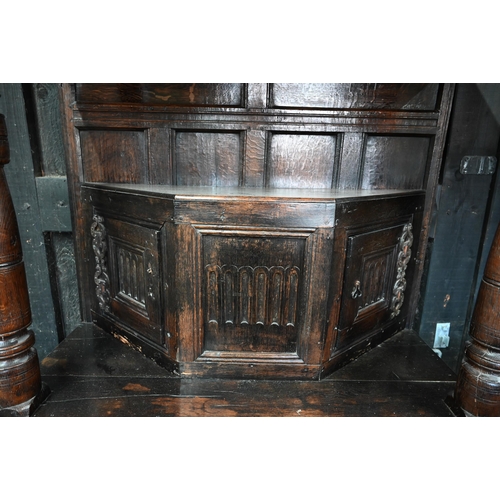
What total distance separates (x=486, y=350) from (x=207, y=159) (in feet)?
4.08

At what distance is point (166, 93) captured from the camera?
154 cm

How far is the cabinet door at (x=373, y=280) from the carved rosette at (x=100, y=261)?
99cm

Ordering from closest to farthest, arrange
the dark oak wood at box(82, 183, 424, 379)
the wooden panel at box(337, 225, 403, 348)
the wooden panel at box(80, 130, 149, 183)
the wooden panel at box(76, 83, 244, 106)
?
the dark oak wood at box(82, 183, 424, 379), the wooden panel at box(337, 225, 403, 348), the wooden panel at box(76, 83, 244, 106), the wooden panel at box(80, 130, 149, 183)

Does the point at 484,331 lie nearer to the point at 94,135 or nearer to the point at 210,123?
the point at 210,123

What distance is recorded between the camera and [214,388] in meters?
1.38

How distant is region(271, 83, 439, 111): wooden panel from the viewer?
1.53 m

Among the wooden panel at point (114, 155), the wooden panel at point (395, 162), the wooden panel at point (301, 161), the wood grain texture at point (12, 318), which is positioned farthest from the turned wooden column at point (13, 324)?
the wooden panel at point (395, 162)

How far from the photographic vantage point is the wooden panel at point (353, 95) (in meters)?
1.53

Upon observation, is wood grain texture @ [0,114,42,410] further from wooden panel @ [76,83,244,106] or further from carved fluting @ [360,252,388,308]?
carved fluting @ [360,252,388,308]

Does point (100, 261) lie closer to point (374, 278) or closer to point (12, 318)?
point (12, 318)

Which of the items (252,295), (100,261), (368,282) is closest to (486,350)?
(368,282)

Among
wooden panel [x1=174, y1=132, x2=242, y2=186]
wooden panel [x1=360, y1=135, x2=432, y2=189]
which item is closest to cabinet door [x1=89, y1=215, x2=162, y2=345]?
wooden panel [x1=174, y1=132, x2=242, y2=186]

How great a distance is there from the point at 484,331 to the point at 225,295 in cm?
83

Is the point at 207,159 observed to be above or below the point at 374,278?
above
